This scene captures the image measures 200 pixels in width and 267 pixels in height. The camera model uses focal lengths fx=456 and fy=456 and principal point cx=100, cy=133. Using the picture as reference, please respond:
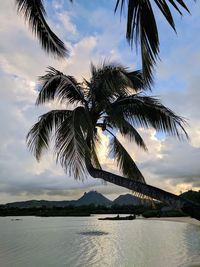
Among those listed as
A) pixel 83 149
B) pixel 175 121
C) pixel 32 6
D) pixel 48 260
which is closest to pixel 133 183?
pixel 83 149

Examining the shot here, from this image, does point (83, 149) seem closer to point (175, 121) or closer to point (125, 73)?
point (175, 121)

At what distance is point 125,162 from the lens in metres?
10.1

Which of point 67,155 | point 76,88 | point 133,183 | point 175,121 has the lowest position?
point 133,183

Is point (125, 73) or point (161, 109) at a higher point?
point (125, 73)

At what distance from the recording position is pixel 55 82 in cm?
1018

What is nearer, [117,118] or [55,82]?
[117,118]

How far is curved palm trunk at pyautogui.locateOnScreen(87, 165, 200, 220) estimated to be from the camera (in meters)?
5.79

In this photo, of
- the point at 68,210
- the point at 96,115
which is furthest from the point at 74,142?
the point at 68,210

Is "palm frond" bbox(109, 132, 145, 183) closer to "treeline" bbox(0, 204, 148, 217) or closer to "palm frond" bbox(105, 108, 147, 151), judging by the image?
"palm frond" bbox(105, 108, 147, 151)

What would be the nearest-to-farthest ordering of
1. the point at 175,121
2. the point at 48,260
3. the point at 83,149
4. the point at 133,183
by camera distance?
1. the point at 133,183
2. the point at 83,149
3. the point at 175,121
4. the point at 48,260

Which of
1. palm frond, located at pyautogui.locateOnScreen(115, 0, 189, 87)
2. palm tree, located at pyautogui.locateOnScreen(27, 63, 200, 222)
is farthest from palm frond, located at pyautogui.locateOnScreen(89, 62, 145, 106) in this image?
palm frond, located at pyautogui.locateOnScreen(115, 0, 189, 87)

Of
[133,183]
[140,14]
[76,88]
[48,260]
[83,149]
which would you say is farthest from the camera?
[48,260]

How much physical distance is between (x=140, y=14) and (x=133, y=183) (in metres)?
2.91

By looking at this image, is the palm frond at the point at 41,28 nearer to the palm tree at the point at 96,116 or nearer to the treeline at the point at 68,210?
the palm tree at the point at 96,116
